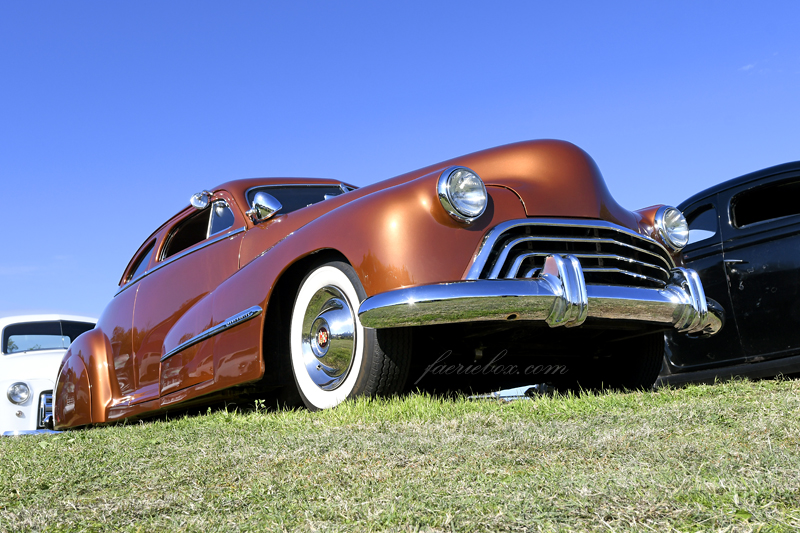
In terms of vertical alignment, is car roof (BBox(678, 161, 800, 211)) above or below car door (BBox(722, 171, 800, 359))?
above

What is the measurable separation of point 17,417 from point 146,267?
3155mm

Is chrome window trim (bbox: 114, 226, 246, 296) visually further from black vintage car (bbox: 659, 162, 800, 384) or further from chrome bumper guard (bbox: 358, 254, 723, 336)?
black vintage car (bbox: 659, 162, 800, 384)

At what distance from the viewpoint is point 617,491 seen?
1.55 metres

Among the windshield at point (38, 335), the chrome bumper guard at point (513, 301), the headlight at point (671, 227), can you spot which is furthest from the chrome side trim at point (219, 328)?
the windshield at point (38, 335)

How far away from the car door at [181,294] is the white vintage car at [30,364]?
2883 mm

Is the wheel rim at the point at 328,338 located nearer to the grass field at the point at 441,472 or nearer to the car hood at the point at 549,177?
the grass field at the point at 441,472

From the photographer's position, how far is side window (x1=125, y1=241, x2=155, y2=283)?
557 cm

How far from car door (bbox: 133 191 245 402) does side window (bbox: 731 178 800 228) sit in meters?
3.52

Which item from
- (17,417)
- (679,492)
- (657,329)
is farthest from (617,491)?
(17,417)

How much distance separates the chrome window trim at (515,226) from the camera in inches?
122

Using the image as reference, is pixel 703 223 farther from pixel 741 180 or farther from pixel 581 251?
pixel 581 251

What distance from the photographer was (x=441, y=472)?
73.9 inches

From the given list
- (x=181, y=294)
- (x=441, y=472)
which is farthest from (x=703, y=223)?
(x=441, y=472)

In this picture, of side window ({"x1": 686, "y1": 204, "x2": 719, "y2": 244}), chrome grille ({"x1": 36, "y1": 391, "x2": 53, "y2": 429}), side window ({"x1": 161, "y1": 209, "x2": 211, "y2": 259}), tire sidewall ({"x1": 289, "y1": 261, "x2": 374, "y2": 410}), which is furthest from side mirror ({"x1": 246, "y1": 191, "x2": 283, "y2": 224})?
chrome grille ({"x1": 36, "y1": 391, "x2": 53, "y2": 429})
